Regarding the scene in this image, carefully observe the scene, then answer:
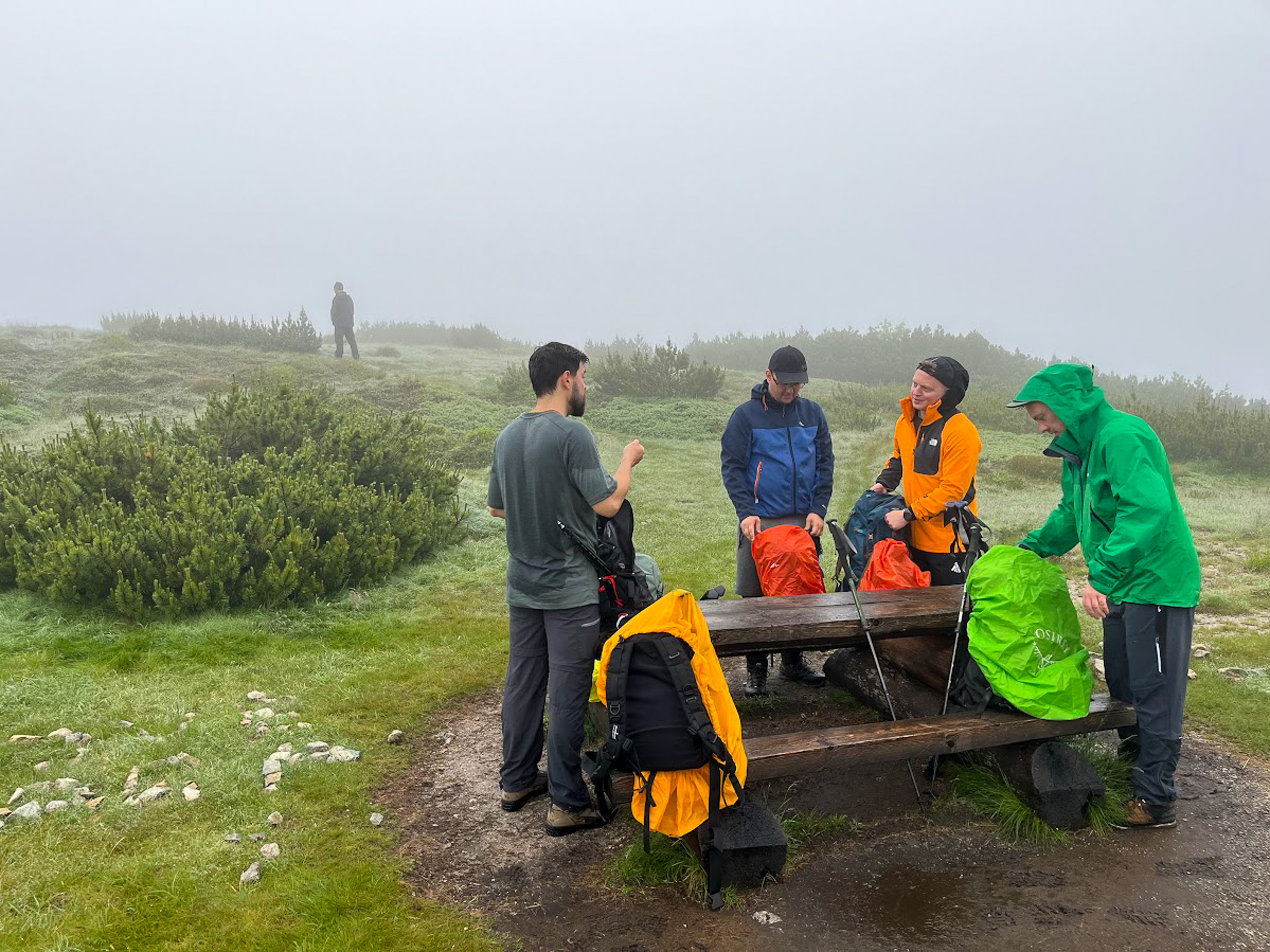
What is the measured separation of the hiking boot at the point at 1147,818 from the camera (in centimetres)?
421

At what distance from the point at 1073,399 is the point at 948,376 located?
150 centimetres

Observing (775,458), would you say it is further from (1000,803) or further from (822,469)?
(1000,803)

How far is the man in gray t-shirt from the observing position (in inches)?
158

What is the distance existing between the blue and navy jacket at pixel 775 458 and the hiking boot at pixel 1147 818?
2.52m

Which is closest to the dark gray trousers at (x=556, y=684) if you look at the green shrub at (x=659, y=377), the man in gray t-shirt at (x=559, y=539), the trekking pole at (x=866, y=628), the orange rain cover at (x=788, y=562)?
the man in gray t-shirt at (x=559, y=539)

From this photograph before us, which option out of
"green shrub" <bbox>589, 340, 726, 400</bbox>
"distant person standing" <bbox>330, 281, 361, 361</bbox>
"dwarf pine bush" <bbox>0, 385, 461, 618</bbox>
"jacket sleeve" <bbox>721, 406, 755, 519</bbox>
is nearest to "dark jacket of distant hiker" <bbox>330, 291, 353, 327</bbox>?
"distant person standing" <bbox>330, 281, 361, 361</bbox>

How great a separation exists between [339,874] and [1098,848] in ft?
11.6

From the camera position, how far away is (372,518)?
9258 millimetres

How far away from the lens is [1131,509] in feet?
12.6

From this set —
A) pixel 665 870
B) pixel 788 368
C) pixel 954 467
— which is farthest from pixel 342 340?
pixel 665 870

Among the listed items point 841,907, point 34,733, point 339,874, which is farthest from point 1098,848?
point 34,733

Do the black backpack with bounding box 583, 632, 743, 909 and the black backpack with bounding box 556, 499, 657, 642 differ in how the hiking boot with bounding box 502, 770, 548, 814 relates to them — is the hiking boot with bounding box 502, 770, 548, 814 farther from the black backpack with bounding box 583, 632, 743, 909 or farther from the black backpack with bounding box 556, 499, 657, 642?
the black backpack with bounding box 583, 632, 743, 909

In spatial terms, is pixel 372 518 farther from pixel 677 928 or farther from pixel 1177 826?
pixel 1177 826

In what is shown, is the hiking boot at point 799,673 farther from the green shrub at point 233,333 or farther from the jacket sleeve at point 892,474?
the green shrub at point 233,333
